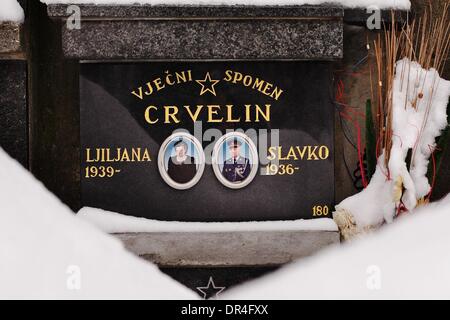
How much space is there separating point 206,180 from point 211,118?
490mm

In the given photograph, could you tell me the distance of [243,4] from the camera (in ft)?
16.5

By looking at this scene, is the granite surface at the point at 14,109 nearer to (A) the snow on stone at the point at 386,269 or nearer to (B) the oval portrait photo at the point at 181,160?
(B) the oval portrait photo at the point at 181,160

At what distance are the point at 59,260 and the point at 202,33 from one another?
6.81 ft

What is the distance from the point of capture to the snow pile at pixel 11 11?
16.5ft

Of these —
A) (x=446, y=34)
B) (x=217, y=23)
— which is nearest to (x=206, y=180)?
(x=217, y=23)

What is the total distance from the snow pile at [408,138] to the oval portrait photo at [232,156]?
800 millimetres

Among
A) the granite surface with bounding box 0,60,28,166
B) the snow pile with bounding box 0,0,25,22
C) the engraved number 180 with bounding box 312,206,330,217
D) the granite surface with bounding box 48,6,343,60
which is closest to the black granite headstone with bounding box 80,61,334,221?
the engraved number 180 with bounding box 312,206,330,217

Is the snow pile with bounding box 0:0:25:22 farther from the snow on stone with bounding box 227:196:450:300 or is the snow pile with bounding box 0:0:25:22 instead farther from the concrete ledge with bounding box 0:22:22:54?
the snow on stone with bounding box 227:196:450:300

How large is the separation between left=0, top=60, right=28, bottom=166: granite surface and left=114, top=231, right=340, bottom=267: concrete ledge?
1.08 m

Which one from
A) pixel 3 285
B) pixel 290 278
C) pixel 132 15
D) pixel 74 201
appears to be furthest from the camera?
pixel 74 201

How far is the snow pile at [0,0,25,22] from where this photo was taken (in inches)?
198

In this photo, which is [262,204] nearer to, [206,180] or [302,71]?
[206,180]

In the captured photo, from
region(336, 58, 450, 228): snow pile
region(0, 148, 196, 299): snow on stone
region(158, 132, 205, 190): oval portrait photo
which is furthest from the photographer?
region(158, 132, 205, 190): oval portrait photo

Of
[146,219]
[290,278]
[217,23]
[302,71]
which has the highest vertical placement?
[217,23]
